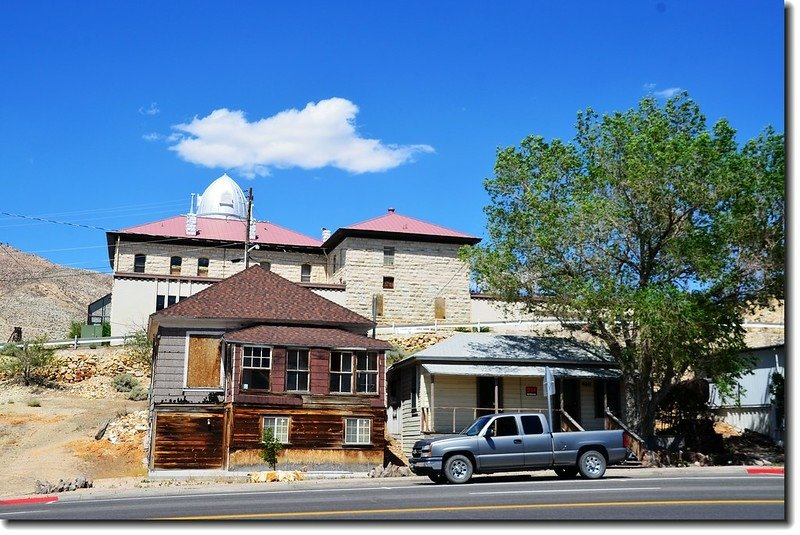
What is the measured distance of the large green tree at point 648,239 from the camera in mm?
29297

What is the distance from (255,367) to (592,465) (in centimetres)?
1215

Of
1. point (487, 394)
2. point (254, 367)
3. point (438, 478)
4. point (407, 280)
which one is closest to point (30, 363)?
point (254, 367)

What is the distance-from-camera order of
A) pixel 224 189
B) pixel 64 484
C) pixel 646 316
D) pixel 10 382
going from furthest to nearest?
pixel 224 189, pixel 10 382, pixel 646 316, pixel 64 484

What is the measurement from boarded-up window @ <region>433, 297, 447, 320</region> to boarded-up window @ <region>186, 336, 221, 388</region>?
28994 millimetres

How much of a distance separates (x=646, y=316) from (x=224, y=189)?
4970 cm

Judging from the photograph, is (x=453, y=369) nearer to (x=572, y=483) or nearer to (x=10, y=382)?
(x=572, y=483)

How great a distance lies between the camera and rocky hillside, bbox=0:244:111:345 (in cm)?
9588

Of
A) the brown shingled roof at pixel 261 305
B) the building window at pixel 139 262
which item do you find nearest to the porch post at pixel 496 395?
the brown shingled roof at pixel 261 305

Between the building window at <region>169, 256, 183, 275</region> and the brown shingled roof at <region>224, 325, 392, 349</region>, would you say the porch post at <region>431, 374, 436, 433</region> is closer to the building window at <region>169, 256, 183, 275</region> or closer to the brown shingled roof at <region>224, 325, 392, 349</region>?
the brown shingled roof at <region>224, 325, 392, 349</region>

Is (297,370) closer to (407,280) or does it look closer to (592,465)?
(592,465)

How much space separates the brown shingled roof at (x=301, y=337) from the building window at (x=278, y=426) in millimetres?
2410

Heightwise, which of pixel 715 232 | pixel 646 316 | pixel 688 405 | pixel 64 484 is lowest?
pixel 64 484

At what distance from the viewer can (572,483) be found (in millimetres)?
19844

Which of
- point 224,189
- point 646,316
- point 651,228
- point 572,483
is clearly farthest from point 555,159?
point 224,189
